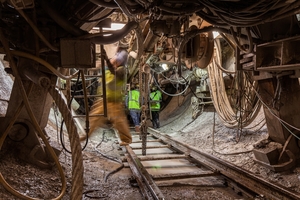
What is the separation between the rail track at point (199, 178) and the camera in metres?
3.29

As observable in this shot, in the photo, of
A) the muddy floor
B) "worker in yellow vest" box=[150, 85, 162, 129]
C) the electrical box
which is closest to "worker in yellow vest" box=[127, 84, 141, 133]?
"worker in yellow vest" box=[150, 85, 162, 129]

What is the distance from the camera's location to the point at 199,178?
14.1ft

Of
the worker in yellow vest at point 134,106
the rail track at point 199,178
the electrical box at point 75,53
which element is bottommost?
the rail track at point 199,178

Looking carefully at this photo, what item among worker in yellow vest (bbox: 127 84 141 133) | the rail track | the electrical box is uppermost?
the electrical box

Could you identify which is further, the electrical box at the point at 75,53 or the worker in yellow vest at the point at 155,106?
the worker in yellow vest at the point at 155,106

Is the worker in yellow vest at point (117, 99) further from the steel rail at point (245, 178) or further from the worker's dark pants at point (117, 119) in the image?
the steel rail at point (245, 178)

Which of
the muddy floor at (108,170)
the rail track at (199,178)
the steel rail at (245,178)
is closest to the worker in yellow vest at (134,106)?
the muddy floor at (108,170)

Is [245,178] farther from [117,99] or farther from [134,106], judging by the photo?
[134,106]

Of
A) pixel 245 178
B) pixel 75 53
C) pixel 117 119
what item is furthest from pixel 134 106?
pixel 75 53

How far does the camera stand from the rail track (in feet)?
10.8

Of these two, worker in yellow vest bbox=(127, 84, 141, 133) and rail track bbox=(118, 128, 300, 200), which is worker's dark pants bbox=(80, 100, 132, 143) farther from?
worker in yellow vest bbox=(127, 84, 141, 133)

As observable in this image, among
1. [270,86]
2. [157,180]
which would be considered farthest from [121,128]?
[270,86]

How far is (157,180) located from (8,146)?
7.40 ft

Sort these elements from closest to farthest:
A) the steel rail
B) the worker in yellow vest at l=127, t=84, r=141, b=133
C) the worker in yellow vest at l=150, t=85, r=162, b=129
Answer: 1. the steel rail
2. the worker in yellow vest at l=127, t=84, r=141, b=133
3. the worker in yellow vest at l=150, t=85, r=162, b=129
